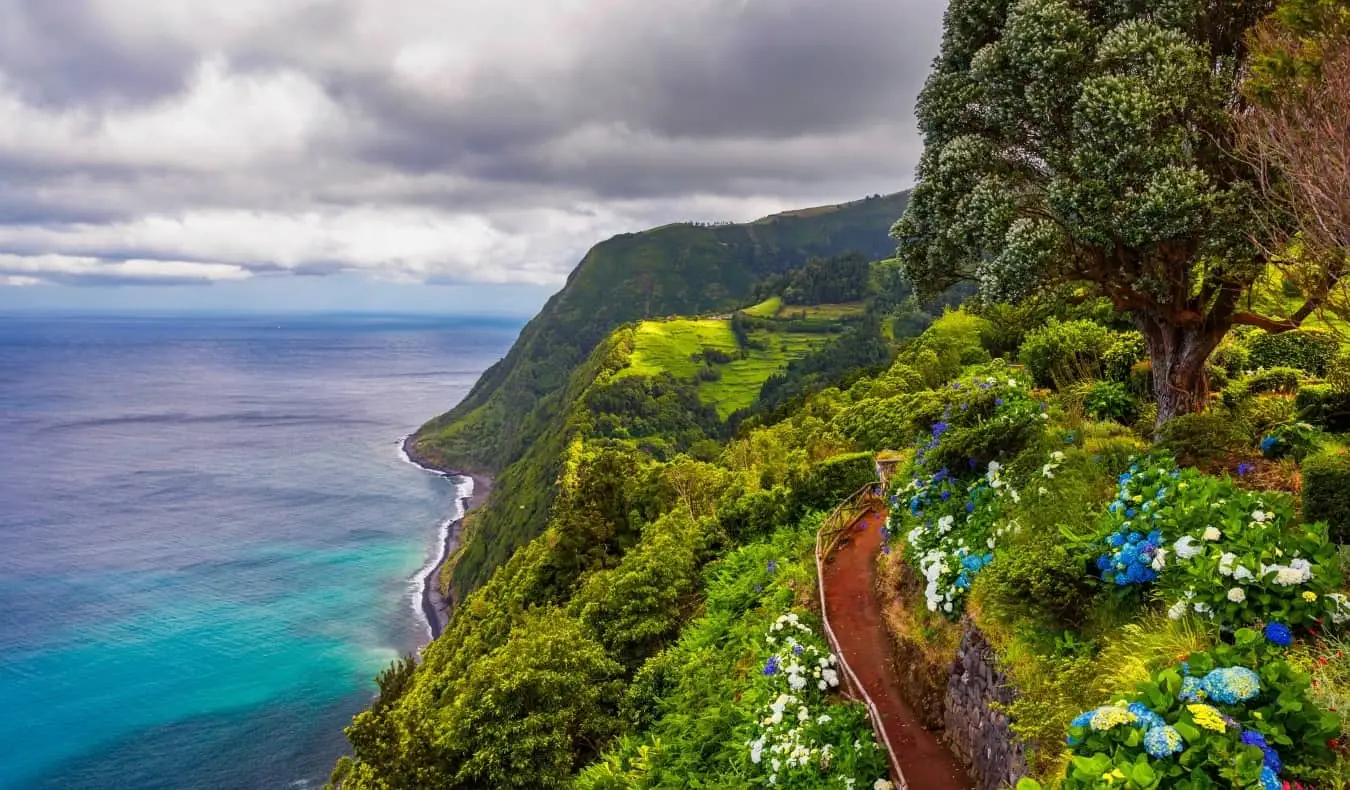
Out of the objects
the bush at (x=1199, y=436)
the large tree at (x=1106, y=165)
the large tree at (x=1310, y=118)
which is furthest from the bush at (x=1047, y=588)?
the large tree at (x=1106, y=165)

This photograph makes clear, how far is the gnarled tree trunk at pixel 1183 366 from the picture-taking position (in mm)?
12352

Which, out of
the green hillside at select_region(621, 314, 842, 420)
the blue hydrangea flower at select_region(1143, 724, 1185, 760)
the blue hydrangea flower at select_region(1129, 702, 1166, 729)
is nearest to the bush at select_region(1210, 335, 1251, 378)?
the blue hydrangea flower at select_region(1129, 702, 1166, 729)

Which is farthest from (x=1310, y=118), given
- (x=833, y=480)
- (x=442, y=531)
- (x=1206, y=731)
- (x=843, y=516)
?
(x=442, y=531)

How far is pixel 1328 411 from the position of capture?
11195 mm

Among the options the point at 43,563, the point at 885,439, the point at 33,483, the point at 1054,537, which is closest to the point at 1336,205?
the point at 1054,537

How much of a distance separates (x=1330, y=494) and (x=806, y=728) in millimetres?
7266

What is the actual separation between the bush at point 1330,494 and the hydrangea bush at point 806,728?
19.4 ft

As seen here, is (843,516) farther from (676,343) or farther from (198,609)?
(676,343)

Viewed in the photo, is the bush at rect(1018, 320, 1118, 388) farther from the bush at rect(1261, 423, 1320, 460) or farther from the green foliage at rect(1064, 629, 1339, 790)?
the green foliage at rect(1064, 629, 1339, 790)

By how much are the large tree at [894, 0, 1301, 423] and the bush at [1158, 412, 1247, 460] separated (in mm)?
1951

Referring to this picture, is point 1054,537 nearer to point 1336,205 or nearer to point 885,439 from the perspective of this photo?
point 1336,205

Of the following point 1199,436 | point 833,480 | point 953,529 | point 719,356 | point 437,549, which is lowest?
point 437,549

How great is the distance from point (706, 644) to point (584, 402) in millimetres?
90728

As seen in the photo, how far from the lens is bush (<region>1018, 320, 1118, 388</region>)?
1914cm
